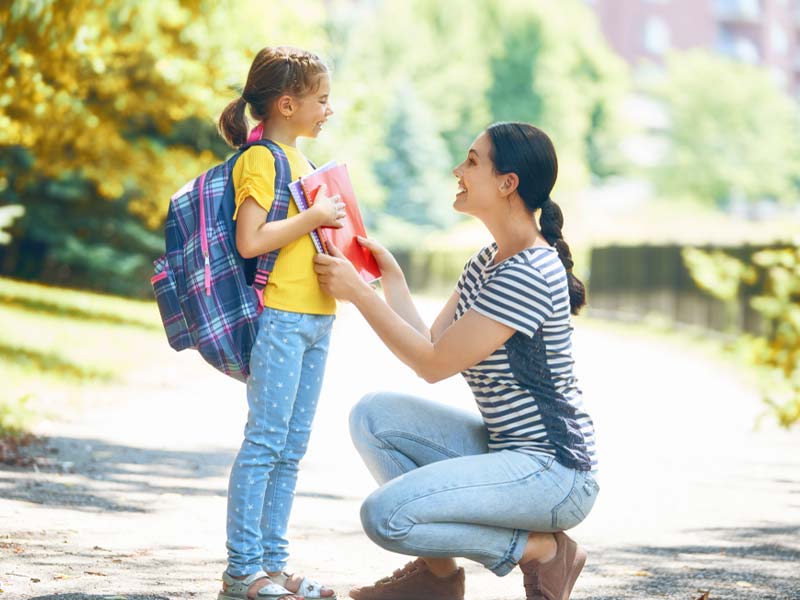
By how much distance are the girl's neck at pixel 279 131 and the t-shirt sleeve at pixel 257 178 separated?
0.13 m

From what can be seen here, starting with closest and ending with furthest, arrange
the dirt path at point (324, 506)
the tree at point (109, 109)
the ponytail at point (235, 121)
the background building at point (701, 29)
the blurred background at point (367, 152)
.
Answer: the ponytail at point (235, 121), the dirt path at point (324, 506), the tree at point (109, 109), the blurred background at point (367, 152), the background building at point (701, 29)

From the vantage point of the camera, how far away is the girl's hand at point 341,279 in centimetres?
404

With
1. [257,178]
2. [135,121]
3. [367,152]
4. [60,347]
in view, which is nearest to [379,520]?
[257,178]

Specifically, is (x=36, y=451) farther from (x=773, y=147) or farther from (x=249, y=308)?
(x=773, y=147)

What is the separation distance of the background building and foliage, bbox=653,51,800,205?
3722mm

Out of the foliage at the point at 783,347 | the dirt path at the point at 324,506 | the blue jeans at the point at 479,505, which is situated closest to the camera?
the blue jeans at the point at 479,505

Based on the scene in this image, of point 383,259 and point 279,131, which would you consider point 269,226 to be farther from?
point 383,259

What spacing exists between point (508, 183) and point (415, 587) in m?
1.29

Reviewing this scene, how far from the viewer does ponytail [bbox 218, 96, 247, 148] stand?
428cm

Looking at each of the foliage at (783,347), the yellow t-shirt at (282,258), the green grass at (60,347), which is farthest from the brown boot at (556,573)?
the foliage at (783,347)

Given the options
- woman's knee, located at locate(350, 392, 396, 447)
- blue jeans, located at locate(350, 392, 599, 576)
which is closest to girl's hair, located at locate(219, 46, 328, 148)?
woman's knee, located at locate(350, 392, 396, 447)

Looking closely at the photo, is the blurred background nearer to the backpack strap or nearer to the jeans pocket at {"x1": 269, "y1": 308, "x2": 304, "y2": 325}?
→ the backpack strap

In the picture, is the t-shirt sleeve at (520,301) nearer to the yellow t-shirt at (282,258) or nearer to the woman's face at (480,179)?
the woman's face at (480,179)

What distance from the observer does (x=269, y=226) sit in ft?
13.1
